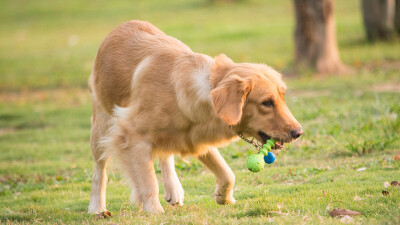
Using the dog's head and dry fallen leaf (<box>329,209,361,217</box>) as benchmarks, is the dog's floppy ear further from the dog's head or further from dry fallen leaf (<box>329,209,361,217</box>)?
dry fallen leaf (<box>329,209,361,217</box>)

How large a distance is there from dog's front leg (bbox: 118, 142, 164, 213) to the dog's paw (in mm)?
739

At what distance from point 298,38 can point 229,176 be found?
9.94 metres

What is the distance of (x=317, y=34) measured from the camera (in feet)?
48.2

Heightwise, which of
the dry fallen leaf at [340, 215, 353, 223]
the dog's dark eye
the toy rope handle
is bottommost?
the dry fallen leaf at [340, 215, 353, 223]

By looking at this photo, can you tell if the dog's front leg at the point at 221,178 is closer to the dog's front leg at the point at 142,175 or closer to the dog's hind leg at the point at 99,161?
the dog's front leg at the point at 142,175

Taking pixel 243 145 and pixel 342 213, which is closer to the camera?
pixel 342 213

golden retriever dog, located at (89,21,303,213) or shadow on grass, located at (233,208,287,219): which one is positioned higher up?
golden retriever dog, located at (89,21,303,213)

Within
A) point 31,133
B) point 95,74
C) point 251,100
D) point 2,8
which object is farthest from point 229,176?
point 2,8

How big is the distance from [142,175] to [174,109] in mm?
743

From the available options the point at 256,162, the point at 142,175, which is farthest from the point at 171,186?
the point at 256,162

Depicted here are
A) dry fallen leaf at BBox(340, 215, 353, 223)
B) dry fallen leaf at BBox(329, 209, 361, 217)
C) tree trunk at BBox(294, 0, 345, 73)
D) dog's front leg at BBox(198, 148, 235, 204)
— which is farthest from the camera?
tree trunk at BBox(294, 0, 345, 73)

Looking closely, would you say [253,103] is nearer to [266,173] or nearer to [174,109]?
[174,109]

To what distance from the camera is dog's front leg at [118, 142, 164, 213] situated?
5363 mm

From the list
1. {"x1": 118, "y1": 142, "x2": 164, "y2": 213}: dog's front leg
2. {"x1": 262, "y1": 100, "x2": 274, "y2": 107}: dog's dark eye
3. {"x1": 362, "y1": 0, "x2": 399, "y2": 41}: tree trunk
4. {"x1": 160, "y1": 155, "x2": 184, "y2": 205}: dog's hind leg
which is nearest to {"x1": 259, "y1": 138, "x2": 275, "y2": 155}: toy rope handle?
{"x1": 262, "y1": 100, "x2": 274, "y2": 107}: dog's dark eye
